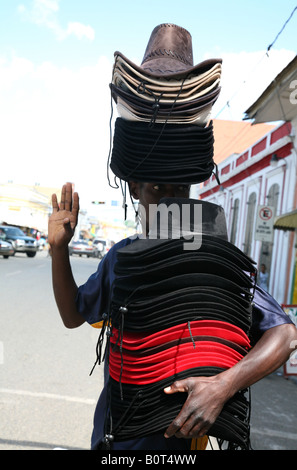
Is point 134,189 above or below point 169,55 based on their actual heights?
below

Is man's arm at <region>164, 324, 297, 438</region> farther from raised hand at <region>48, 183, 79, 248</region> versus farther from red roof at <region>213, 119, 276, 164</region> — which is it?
red roof at <region>213, 119, 276, 164</region>

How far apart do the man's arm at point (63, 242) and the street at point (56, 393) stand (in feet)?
7.49

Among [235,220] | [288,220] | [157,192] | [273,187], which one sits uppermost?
[273,187]

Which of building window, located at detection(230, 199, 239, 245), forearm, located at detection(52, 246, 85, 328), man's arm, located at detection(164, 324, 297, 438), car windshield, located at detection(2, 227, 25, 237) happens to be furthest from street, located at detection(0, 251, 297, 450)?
car windshield, located at detection(2, 227, 25, 237)

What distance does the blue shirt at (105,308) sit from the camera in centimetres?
152

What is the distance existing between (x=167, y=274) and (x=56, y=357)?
5187mm

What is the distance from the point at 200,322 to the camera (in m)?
1.43

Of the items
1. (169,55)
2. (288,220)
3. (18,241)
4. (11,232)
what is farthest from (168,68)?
(11,232)

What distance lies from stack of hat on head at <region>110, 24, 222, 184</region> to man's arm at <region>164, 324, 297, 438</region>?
585 millimetres

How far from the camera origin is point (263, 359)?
55.5 inches

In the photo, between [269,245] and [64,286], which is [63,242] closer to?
[64,286]

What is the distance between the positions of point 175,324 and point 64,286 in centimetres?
50

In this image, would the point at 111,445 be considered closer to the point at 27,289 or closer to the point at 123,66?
the point at 123,66

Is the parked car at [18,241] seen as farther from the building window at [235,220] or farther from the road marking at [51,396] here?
the road marking at [51,396]
